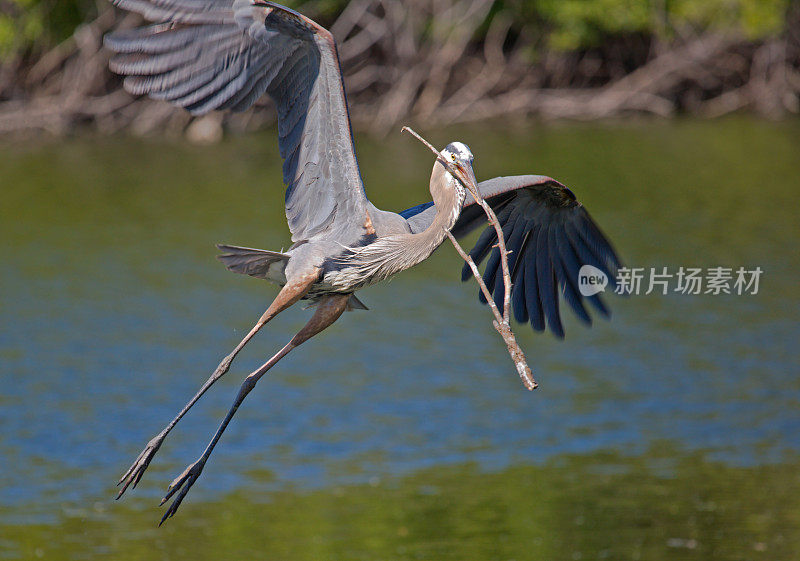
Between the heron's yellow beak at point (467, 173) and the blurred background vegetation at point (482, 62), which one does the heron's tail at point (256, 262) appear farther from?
the blurred background vegetation at point (482, 62)

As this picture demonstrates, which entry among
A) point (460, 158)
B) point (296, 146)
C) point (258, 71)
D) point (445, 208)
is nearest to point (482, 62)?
point (296, 146)

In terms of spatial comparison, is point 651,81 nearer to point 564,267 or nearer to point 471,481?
point 471,481

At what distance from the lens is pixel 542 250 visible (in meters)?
8.88

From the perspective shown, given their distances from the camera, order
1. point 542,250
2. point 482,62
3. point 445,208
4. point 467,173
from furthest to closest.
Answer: point 482,62 → point 542,250 → point 445,208 → point 467,173

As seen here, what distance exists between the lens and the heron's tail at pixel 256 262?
6977 millimetres

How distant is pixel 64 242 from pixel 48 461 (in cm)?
978

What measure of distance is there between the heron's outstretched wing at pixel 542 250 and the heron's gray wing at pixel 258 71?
5.09 ft

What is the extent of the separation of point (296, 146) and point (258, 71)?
512 millimetres

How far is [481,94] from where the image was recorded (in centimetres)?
3909

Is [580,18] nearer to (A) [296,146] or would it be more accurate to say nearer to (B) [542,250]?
(B) [542,250]

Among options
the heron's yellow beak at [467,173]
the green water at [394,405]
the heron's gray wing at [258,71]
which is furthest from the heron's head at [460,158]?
the green water at [394,405]

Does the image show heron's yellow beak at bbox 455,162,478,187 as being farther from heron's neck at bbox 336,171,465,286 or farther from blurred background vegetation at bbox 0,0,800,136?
blurred background vegetation at bbox 0,0,800,136

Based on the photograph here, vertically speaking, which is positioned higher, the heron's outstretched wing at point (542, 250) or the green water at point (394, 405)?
the heron's outstretched wing at point (542, 250)

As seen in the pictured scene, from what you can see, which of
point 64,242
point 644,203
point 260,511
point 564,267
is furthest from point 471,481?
point 644,203
